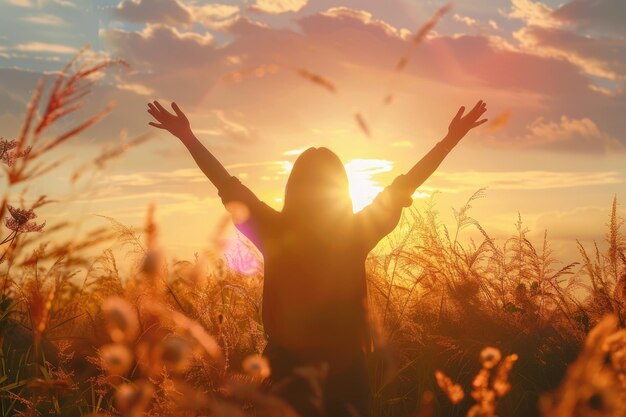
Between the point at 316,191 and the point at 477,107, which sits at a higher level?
the point at 477,107

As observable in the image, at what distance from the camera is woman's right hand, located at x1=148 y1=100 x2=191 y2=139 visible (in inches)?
156

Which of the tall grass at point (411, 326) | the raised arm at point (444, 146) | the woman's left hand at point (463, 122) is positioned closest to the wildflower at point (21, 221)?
the tall grass at point (411, 326)

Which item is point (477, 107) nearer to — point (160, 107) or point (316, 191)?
point (316, 191)

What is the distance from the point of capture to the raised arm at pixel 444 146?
12.5 ft

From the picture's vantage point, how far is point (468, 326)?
4637mm

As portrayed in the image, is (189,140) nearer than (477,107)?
Yes

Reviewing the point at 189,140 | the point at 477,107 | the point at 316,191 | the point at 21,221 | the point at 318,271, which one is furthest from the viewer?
the point at 477,107

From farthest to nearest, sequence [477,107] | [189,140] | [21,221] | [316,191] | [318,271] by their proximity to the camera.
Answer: [477,107] < [189,140] < [316,191] < [318,271] < [21,221]

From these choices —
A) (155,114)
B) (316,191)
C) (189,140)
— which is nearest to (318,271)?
(316,191)

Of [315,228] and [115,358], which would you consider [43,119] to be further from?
[315,228]

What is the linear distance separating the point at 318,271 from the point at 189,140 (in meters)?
1.15

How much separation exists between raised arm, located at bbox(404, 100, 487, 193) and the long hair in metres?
0.41

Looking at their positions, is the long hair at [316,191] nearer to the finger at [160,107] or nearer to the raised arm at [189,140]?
the raised arm at [189,140]

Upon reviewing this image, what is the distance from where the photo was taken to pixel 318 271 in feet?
11.5
